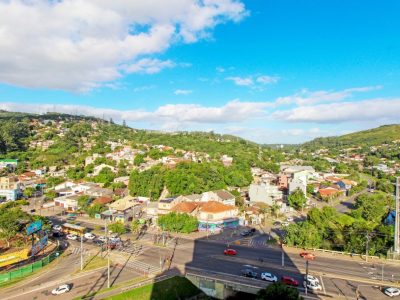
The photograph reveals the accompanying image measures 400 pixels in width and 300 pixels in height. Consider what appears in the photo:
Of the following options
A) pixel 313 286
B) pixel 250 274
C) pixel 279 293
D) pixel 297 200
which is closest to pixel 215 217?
pixel 250 274

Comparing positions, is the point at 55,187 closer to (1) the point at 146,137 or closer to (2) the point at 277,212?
(2) the point at 277,212

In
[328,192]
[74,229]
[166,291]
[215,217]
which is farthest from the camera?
[328,192]

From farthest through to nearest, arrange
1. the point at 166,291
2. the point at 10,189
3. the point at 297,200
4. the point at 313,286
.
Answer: the point at 10,189, the point at 297,200, the point at 166,291, the point at 313,286

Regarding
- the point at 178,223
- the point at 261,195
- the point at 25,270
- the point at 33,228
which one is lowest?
the point at 25,270

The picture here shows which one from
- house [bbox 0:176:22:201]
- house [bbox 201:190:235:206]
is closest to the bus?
house [bbox 201:190:235:206]

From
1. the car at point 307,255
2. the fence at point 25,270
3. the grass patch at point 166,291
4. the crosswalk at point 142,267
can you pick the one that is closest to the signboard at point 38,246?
the fence at point 25,270

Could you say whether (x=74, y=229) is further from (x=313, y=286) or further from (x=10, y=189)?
(x=10, y=189)

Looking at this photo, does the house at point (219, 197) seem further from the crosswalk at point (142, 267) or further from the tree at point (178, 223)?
the crosswalk at point (142, 267)
